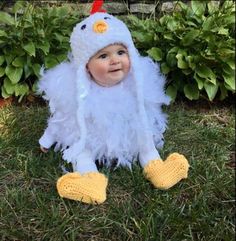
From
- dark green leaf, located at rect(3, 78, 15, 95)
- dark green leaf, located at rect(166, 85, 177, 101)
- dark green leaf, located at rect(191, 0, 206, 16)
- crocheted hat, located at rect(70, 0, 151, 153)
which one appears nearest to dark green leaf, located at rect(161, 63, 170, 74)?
dark green leaf, located at rect(166, 85, 177, 101)

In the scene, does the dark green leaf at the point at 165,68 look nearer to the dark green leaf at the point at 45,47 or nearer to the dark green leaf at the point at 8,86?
the dark green leaf at the point at 45,47

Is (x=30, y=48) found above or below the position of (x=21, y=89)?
above

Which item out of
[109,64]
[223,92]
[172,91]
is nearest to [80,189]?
[109,64]

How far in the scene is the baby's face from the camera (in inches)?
88.1

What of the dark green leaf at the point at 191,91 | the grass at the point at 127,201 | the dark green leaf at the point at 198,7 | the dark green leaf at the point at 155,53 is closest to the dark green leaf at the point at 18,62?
the grass at the point at 127,201

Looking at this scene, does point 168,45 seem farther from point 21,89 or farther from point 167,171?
point 167,171

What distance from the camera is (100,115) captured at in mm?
2283

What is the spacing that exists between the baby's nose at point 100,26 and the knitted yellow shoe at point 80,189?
644mm

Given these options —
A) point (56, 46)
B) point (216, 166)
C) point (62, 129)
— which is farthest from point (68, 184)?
point (56, 46)

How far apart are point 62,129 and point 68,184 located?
0.35 meters

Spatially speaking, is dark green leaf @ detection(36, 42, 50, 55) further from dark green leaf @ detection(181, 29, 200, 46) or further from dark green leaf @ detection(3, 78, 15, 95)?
dark green leaf @ detection(181, 29, 200, 46)

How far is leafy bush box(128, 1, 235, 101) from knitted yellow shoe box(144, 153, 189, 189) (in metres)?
0.72

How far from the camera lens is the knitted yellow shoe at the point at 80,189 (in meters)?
2.19

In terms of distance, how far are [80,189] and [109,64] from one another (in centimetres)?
57
